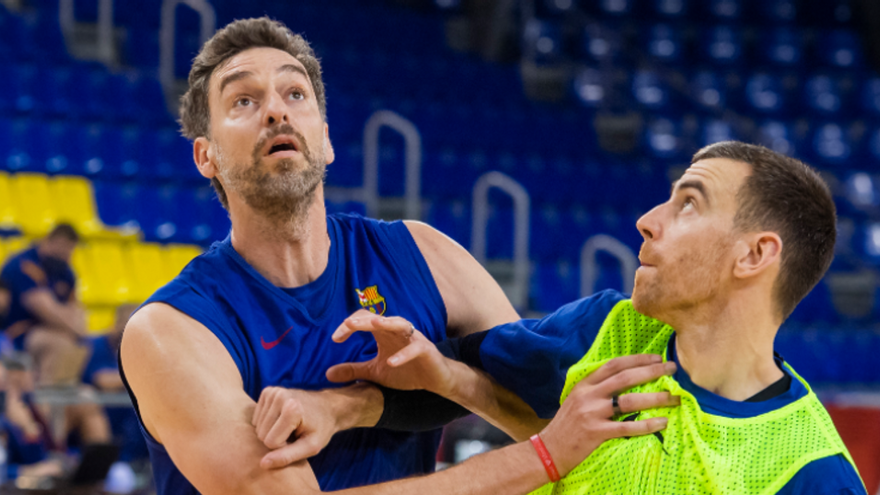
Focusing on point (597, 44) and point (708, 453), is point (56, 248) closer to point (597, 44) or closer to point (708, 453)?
point (708, 453)

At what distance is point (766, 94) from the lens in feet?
41.0

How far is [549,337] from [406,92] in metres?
9.20

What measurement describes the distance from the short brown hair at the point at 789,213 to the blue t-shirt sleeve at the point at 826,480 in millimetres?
433

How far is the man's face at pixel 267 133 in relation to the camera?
7.99 feet

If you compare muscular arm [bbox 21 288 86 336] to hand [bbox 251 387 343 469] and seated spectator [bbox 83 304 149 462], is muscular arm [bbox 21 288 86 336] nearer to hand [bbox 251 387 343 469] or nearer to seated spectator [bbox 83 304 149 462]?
seated spectator [bbox 83 304 149 462]

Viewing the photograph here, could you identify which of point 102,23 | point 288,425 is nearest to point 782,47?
point 102,23

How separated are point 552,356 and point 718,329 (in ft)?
1.43

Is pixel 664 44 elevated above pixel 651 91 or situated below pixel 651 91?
above

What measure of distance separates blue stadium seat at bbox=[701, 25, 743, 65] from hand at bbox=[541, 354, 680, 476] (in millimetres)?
11466

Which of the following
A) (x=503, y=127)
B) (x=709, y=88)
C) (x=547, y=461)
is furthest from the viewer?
(x=709, y=88)

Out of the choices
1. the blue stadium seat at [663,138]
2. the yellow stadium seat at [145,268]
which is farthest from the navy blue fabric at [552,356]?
the blue stadium seat at [663,138]

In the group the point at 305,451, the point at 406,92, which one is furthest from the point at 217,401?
the point at 406,92

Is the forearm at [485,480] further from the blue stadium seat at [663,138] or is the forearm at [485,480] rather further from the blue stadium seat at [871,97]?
the blue stadium seat at [871,97]

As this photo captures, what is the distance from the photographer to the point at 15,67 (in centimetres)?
916
